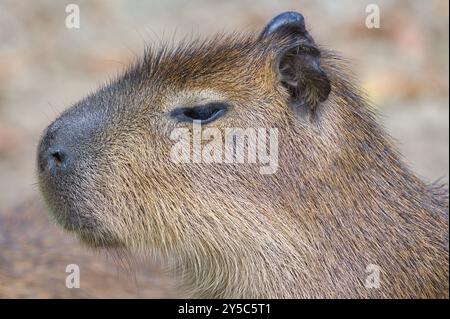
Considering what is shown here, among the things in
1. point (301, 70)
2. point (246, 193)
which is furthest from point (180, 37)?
point (246, 193)

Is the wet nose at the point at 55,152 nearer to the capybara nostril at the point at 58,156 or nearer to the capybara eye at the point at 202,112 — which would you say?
the capybara nostril at the point at 58,156

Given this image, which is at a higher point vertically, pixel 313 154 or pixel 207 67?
pixel 207 67

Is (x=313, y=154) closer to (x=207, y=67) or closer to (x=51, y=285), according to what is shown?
(x=207, y=67)

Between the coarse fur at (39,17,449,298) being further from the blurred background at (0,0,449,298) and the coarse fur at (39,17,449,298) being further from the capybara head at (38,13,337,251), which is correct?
the blurred background at (0,0,449,298)

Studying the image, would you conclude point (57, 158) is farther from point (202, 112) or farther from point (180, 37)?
point (180, 37)

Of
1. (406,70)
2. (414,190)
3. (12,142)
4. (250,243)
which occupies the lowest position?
(250,243)

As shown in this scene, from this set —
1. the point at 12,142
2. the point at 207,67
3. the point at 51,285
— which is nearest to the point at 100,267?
the point at 51,285
